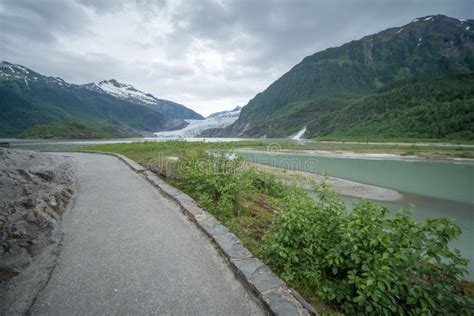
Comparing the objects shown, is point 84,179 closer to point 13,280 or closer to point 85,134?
point 13,280

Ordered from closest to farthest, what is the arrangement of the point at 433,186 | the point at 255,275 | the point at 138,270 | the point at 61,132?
the point at 255,275
the point at 138,270
the point at 433,186
the point at 61,132

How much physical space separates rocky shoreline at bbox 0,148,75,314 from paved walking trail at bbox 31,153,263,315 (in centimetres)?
19

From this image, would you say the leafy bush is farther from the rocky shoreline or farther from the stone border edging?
the rocky shoreline

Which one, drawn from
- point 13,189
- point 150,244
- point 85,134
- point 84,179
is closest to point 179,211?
point 150,244

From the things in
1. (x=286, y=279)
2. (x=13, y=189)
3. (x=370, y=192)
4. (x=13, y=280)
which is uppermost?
(x=13, y=189)

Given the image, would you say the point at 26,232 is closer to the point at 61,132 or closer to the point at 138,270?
the point at 138,270

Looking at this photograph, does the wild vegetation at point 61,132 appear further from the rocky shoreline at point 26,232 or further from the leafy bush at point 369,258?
the leafy bush at point 369,258

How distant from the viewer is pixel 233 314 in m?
2.72

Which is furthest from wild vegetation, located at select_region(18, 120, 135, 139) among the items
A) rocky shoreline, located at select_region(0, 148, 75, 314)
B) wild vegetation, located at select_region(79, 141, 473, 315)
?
wild vegetation, located at select_region(79, 141, 473, 315)

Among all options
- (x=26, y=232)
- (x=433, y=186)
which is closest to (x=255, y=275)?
(x=26, y=232)

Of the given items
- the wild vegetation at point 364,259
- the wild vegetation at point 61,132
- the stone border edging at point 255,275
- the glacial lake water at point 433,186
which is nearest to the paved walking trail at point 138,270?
the stone border edging at point 255,275

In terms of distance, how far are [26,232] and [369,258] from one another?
5.94 metres

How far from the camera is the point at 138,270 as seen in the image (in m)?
3.45

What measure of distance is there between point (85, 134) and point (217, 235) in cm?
12358
